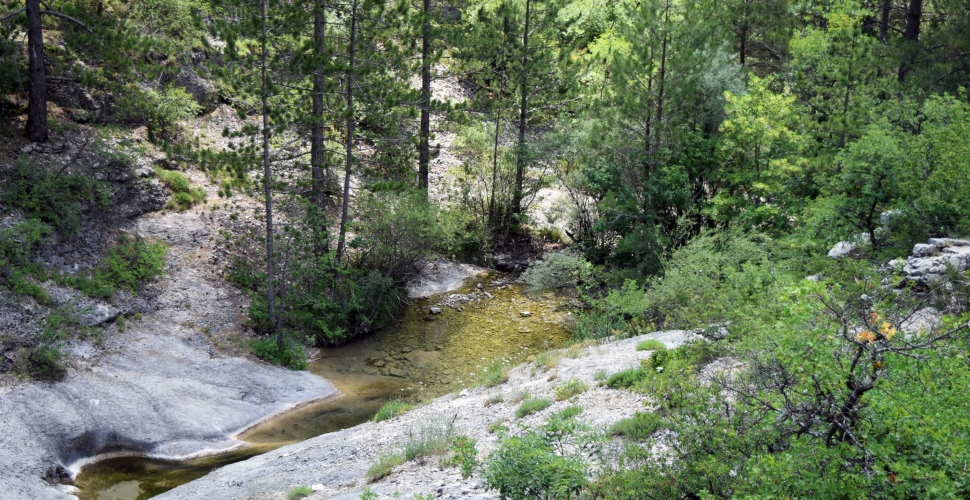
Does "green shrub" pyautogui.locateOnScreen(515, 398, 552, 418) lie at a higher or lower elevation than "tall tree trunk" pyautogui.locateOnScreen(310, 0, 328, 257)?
lower

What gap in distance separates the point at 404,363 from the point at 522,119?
1049 centimetres

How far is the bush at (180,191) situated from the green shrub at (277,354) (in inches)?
197

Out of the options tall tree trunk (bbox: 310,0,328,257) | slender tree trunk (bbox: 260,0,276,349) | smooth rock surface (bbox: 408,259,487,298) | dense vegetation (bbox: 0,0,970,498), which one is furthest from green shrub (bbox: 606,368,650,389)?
smooth rock surface (bbox: 408,259,487,298)

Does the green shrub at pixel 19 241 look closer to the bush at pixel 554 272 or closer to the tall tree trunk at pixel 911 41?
the bush at pixel 554 272

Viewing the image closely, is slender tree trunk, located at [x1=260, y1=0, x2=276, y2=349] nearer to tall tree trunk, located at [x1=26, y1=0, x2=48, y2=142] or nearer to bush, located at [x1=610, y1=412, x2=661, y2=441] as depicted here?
tall tree trunk, located at [x1=26, y1=0, x2=48, y2=142]

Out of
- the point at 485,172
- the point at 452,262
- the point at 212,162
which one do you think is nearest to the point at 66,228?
the point at 212,162

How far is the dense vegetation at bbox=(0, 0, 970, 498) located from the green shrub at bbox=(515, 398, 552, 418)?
117cm

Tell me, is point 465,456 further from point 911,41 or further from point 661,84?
point 911,41

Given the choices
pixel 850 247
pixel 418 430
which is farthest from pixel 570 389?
pixel 850 247

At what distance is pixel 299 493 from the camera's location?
940cm

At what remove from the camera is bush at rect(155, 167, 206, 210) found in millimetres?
18766

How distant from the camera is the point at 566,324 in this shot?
62.8 ft

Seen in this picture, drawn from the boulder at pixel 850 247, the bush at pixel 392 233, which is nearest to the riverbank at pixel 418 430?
the boulder at pixel 850 247

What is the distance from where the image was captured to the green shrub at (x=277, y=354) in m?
15.8
